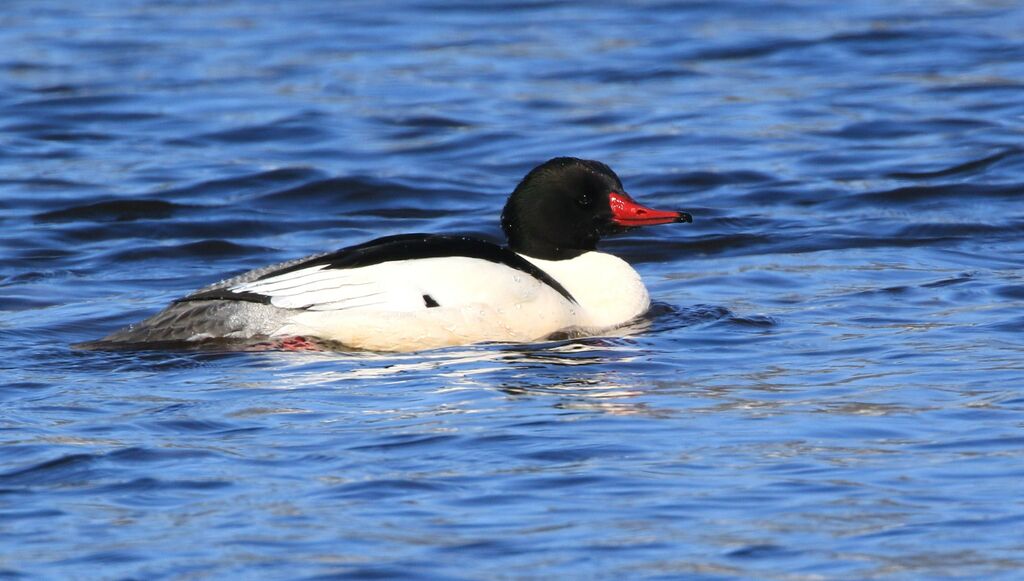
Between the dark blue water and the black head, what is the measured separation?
1.90 ft

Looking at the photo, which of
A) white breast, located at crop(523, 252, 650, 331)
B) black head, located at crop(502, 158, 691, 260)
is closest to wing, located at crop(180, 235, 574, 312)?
white breast, located at crop(523, 252, 650, 331)

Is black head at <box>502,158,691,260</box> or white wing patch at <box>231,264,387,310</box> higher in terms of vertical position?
black head at <box>502,158,691,260</box>

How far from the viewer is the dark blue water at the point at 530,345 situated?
6.12 meters

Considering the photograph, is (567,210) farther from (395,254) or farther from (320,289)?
(320,289)

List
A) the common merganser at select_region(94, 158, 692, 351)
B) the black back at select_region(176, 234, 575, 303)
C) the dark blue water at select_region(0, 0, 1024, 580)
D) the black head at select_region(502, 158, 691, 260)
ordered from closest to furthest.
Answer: the dark blue water at select_region(0, 0, 1024, 580)
the common merganser at select_region(94, 158, 692, 351)
the black back at select_region(176, 234, 575, 303)
the black head at select_region(502, 158, 691, 260)

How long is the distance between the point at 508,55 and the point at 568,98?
6.45 ft

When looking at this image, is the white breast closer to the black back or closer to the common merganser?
the common merganser

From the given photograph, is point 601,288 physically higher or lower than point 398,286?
lower

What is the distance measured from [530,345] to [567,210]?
1.02m

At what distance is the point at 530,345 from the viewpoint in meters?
9.25

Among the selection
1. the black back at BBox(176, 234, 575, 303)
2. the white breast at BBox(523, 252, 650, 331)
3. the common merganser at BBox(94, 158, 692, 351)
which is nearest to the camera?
the common merganser at BBox(94, 158, 692, 351)

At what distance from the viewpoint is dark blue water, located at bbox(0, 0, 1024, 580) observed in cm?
612

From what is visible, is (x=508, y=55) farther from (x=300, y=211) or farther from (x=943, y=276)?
(x=943, y=276)

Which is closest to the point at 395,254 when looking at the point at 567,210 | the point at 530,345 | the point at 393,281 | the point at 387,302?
the point at 393,281
